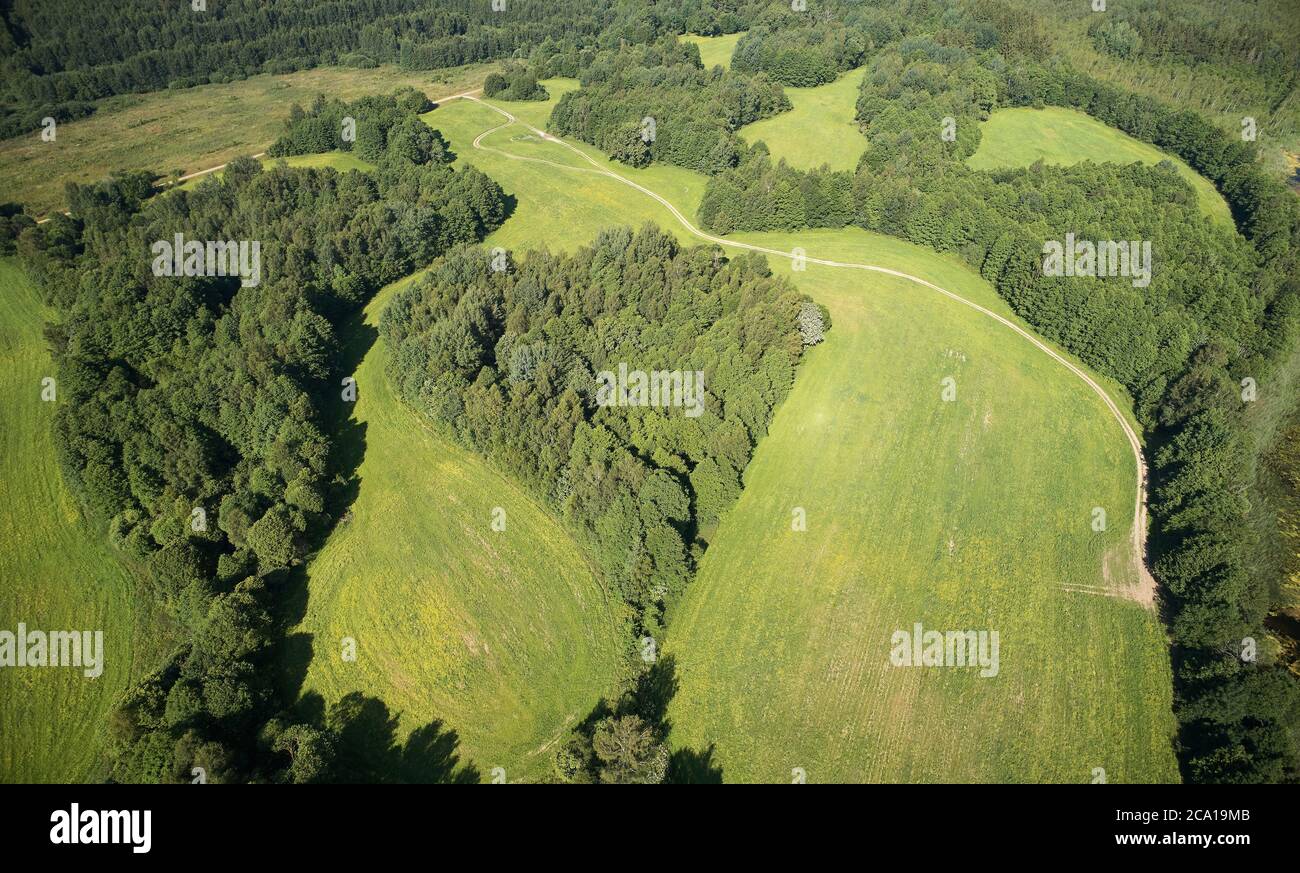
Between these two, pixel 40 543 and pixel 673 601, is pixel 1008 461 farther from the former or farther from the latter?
pixel 40 543

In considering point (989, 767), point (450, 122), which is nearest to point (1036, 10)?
point (450, 122)

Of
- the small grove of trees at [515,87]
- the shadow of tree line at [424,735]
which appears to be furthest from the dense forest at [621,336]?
the small grove of trees at [515,87]

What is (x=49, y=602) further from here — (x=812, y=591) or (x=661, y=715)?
(x=812, y=591)

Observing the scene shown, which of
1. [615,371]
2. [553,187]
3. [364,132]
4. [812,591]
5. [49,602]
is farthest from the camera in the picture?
[364,132]

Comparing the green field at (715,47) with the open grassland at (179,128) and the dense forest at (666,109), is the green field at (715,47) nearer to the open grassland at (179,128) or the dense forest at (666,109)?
the dense forest at (666,109)

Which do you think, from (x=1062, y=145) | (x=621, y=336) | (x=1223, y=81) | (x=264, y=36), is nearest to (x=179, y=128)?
(x=264, y=36)

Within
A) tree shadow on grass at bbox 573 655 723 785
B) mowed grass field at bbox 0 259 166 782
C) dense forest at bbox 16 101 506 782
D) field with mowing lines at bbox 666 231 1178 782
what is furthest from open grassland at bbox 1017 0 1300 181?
mowed grass field at bbox 0 259 166 782

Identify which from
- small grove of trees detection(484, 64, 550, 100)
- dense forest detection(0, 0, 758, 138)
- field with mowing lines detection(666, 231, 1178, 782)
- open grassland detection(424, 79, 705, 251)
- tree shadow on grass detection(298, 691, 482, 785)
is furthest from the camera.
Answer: dense forest detection(0, 0, 758, 138)

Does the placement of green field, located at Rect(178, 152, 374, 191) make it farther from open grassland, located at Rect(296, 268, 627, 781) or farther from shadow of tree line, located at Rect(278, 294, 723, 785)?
shadow of tree line, located at Rect(278, 294, 723, 785)
